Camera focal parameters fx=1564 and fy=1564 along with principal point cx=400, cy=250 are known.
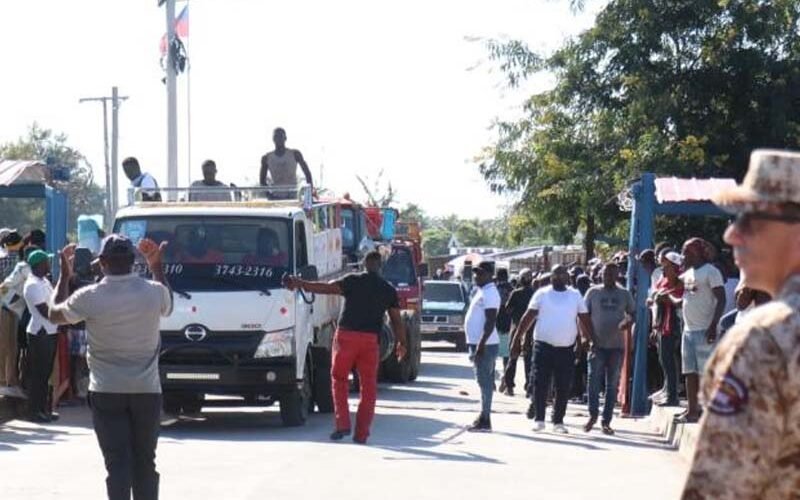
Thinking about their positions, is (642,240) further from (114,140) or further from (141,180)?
(114,140)

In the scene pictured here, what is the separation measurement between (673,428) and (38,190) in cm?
881

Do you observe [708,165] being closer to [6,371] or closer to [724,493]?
[6,371]

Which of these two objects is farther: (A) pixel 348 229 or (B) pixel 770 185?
(A) pixel 348 229

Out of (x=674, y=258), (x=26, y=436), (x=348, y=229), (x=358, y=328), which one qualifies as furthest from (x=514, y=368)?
(x=26, y=436)

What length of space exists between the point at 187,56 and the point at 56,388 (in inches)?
487

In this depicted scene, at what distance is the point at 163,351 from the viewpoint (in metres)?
16.2

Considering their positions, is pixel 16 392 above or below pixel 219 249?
below

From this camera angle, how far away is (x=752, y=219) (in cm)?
369

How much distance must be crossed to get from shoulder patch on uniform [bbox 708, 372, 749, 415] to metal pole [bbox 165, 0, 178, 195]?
23.0m

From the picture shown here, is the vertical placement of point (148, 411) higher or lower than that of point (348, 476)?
higher

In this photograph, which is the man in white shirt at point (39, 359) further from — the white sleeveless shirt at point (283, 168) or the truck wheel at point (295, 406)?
the white sleeveless shirt at point (283, 168)

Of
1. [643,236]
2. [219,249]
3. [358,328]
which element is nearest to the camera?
[358,328]

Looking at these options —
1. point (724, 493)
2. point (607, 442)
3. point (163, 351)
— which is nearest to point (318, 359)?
point (163, 351)

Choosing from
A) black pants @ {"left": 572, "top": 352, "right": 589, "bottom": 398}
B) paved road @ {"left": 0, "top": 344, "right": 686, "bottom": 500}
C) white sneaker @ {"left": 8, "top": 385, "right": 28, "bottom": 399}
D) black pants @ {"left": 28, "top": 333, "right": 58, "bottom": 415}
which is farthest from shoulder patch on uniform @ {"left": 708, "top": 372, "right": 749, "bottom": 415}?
black pants @ {"left": 572, "top": 352, "right": 589, "bottom": 398}
